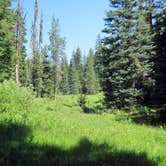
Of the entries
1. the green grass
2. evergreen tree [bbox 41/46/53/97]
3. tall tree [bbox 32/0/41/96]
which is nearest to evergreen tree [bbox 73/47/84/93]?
evergreen tree [bbox 41/46/53/97]

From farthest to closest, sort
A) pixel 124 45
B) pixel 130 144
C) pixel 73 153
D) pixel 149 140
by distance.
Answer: pixel 124 45 → pixel 149 140 → pixel 130 144 → pixel 73 153

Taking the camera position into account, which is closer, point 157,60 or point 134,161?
point 134,161

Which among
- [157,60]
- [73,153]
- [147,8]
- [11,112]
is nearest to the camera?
[73,153]

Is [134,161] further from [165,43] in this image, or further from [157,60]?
[165,43]

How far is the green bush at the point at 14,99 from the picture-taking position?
1532cm

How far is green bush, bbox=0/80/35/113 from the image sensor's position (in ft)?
50.3

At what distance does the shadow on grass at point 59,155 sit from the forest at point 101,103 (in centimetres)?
2

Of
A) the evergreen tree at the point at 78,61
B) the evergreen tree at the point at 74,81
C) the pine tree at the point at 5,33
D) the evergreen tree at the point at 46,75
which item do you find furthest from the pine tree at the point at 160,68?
the evergreen tree at the point at 78,61

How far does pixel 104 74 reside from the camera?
1210 inches

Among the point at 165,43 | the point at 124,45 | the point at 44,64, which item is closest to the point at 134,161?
the point at 165,43

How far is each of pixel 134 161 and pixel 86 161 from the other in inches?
45.4

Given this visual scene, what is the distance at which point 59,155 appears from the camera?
317 inches

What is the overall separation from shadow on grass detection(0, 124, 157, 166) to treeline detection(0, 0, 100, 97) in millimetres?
11594

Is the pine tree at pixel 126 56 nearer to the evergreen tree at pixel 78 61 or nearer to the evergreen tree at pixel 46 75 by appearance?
the evergreen tree at pixel 46 75
